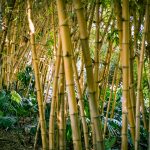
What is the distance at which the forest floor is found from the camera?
9.82 ft

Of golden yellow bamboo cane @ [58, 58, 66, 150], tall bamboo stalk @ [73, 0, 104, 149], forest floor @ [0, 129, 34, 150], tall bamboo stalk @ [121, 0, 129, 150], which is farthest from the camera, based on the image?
forest floor @ [0, 129, 34, 150]

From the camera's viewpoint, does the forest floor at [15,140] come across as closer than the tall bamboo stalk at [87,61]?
No

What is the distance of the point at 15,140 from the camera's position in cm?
317

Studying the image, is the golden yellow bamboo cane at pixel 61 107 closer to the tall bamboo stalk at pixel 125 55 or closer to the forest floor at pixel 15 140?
the tall bamboo stalk at pixel 125 55

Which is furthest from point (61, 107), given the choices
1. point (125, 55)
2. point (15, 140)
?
point (15, 140)

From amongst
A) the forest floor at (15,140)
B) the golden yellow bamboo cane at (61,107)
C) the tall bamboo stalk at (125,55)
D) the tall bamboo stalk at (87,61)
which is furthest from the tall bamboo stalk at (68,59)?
the forest floor at (15,140)

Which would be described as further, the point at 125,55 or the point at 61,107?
the point at 61,107

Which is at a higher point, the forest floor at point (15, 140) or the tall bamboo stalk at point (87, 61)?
the tall bamboo stalk at point (87, 61)

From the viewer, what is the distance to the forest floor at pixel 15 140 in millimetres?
2992

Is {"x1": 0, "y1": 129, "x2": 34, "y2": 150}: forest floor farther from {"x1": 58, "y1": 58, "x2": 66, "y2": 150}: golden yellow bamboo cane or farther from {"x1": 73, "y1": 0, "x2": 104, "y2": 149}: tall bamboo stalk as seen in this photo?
{"x1": 73, "y1": 0, "x2": 104, "y2": 149}: tall bamboo stalk

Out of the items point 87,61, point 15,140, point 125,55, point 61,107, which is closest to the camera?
point 87,61

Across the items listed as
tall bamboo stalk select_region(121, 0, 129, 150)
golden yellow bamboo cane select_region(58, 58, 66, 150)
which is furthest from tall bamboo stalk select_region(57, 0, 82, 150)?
golden yellow bamboo cane select_region(58, 58, 66, 150)

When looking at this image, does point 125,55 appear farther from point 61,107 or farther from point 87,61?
point 61,107

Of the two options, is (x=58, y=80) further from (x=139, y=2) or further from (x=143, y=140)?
(x=143, y=140)
